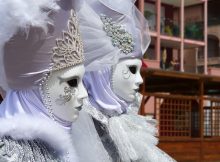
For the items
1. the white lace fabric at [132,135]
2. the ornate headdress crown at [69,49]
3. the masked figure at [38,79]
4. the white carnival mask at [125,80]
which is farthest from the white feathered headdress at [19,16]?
the white carnival mask at [125,80]

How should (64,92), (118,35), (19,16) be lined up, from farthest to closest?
(118,35), (64,92), (19,16)

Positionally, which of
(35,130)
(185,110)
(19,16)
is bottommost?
(185,110)

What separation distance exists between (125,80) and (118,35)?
0.22m

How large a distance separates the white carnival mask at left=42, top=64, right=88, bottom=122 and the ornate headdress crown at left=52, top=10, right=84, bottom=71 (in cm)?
2

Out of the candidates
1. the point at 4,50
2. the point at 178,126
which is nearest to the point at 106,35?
the point at 4,50

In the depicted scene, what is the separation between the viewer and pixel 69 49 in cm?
188

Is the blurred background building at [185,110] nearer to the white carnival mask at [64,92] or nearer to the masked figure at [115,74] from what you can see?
the masked figure at [115,74]

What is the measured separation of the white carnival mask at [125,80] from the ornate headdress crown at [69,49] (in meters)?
0.77

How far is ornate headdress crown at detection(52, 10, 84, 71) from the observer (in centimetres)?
184

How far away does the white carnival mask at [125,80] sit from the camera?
2680 millimetres

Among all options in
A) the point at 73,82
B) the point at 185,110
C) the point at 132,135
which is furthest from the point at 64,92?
the point at 185,110

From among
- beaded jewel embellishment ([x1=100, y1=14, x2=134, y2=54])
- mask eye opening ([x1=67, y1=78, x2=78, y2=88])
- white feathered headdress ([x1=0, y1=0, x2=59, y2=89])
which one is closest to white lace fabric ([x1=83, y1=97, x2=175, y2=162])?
beaded jewel embellishment ([x1=100, y1=14, x2=134, y2=54])

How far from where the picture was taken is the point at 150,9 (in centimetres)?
1839

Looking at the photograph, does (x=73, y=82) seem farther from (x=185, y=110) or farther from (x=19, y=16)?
(x=185, y=110)
